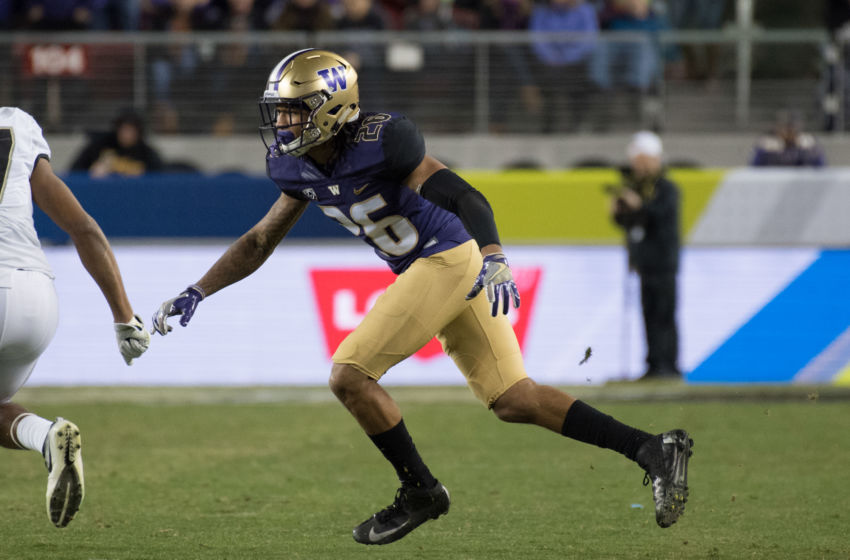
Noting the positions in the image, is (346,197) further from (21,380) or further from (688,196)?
(688,196)

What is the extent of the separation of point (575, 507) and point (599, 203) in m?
4.70

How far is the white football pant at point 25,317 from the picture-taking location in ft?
14.8

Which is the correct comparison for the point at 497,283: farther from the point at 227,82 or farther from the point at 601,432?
the point at 227,82

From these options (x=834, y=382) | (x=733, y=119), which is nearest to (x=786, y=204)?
(x=834, y=382)

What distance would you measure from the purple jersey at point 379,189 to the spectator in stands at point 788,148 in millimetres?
6809

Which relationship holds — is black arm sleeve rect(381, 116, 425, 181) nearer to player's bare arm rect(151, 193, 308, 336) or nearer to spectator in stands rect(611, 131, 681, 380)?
player's bare arm rect(151, 193, 308, 336)

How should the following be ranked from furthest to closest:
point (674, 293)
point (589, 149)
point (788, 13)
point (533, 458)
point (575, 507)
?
point (788, 13) → point (589, 149) → point (674, 293) → point (533, 458) → point (575, 507)

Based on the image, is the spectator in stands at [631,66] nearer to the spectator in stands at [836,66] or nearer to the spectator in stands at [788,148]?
the spectator in stands at [788,148]

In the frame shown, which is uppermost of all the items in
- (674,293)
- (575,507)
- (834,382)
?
(575,507)

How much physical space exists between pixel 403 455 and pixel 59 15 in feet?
29.5

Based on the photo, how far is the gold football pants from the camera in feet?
16.2

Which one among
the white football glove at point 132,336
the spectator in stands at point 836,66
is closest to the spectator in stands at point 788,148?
the spectator in stands at point 836,66

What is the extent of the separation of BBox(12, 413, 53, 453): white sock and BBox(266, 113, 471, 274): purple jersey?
1.35 meters

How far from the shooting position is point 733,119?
1262 centimetres
